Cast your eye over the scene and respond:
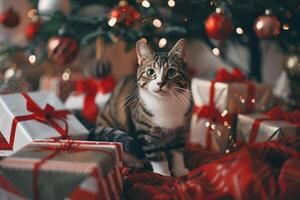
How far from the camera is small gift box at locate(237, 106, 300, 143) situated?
1140 millimetres

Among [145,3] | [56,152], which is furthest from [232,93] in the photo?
[56,152]

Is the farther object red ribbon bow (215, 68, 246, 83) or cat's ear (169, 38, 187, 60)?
red ribbon bow (215, 68, 246, 83)

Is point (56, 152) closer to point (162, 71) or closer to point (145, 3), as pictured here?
point (162, 71)

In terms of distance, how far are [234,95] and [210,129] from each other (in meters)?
0.14

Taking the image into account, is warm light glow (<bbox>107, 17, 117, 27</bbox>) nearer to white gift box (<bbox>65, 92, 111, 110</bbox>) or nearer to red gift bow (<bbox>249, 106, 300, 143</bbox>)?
white gift box (<bbox>65, 92, 111, 110</bbox>)

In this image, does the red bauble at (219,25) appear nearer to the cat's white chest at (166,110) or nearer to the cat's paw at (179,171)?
the cat's white chest at (166,110)

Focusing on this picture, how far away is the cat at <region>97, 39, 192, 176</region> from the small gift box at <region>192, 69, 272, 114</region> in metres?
0.17

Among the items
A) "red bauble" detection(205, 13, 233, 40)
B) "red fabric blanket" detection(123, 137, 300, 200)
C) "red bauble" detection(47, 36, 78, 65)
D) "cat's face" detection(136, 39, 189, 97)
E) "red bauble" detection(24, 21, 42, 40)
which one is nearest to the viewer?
"red fabric blanket" detection(123, 137, 300, 200)

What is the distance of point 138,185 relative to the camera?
0.95 m

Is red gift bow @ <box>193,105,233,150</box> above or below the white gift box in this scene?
below

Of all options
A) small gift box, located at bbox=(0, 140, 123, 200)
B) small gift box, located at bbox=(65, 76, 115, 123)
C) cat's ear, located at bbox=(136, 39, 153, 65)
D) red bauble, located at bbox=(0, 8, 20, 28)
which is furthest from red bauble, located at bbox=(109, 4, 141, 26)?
Answer: small gift box, located at bbox=(0, 140, 123, 200)

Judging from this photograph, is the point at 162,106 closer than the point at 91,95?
Yes

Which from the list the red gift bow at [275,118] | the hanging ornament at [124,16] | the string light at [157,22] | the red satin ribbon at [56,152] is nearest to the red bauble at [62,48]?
the hanging ornament at [124,16]

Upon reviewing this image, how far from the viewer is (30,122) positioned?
1.11 metres
